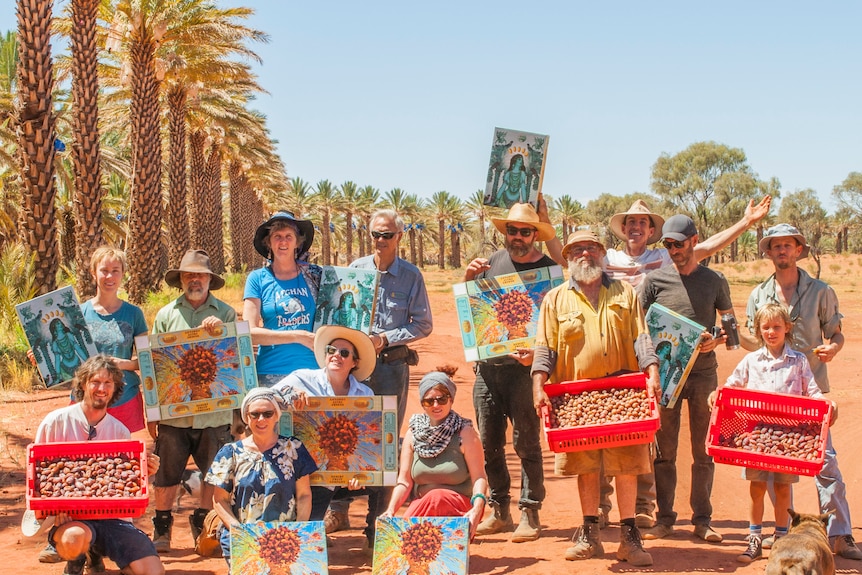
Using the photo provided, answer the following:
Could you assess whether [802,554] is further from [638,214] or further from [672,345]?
[638,214]

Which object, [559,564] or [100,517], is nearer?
[100,517]

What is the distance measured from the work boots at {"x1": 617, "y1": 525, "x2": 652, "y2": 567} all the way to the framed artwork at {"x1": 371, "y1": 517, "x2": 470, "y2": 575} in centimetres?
130

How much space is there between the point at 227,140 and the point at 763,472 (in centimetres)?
3514

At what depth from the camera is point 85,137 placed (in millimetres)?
18469

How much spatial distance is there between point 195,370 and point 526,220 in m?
2.72

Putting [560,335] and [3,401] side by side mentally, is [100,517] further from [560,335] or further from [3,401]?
[3,401]

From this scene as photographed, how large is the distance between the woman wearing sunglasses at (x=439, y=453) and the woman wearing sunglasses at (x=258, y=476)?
70 centimetres

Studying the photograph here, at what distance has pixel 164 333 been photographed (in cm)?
642

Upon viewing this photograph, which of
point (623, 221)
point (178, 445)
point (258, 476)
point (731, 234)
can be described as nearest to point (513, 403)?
point (623, 221)

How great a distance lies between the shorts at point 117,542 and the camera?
5766 millimetres

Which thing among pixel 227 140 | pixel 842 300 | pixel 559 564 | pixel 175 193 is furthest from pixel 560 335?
pixel 842 300

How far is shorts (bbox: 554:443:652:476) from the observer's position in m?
6.23

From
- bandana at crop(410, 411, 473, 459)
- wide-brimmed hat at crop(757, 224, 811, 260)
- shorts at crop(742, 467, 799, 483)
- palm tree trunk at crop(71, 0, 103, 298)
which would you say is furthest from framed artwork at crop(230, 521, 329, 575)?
palm tree trunk at crop(71, 0, 103, 298)

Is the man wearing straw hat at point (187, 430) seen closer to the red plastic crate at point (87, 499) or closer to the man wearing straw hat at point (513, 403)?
the red plastic crate at point (87, 499)
